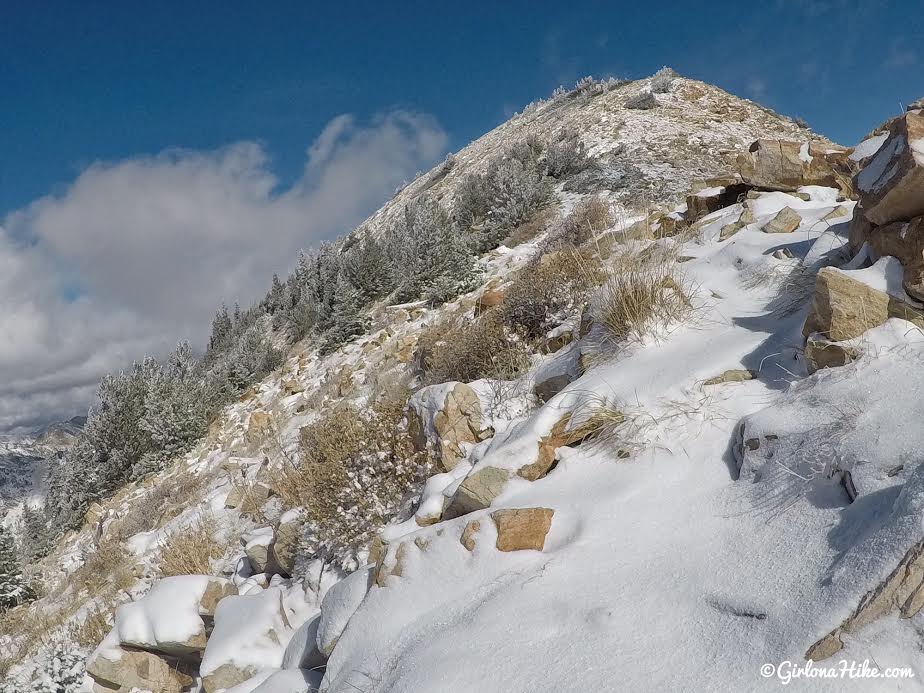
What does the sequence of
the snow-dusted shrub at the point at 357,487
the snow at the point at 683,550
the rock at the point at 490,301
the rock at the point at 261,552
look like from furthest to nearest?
the rock at the point at 490,301
the rock at the point at 261,552
the snow-dusted shrub at the point at 357,487
the snow at the point at 683,550

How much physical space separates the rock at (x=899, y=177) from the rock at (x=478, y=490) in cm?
284

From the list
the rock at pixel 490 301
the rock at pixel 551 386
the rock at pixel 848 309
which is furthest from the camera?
the rock at pixel 490 301

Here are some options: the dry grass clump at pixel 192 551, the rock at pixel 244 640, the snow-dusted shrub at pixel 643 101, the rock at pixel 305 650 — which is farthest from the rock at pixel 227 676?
the snow-dusted shrub at pixel 643 101

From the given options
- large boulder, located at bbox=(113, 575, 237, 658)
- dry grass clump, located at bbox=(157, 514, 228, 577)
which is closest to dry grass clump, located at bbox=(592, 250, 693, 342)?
large boulder, located at bbox=(113, 575, 237, 658)

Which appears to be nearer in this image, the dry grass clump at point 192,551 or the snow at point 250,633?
the snow at point 250,633

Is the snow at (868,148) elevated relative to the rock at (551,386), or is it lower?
elevated

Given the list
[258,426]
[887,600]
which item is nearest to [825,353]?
[887,600]

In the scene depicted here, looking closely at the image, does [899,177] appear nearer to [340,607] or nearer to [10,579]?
[340,607]

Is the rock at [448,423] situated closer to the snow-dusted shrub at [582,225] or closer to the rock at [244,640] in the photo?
the rock at [244,640]

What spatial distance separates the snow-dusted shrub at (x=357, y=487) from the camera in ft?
11.3

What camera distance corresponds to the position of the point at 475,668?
1875mm

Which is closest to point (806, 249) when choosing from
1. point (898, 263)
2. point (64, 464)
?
point (898, 263)

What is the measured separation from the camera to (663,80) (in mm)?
20078

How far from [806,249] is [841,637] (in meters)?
3.62
